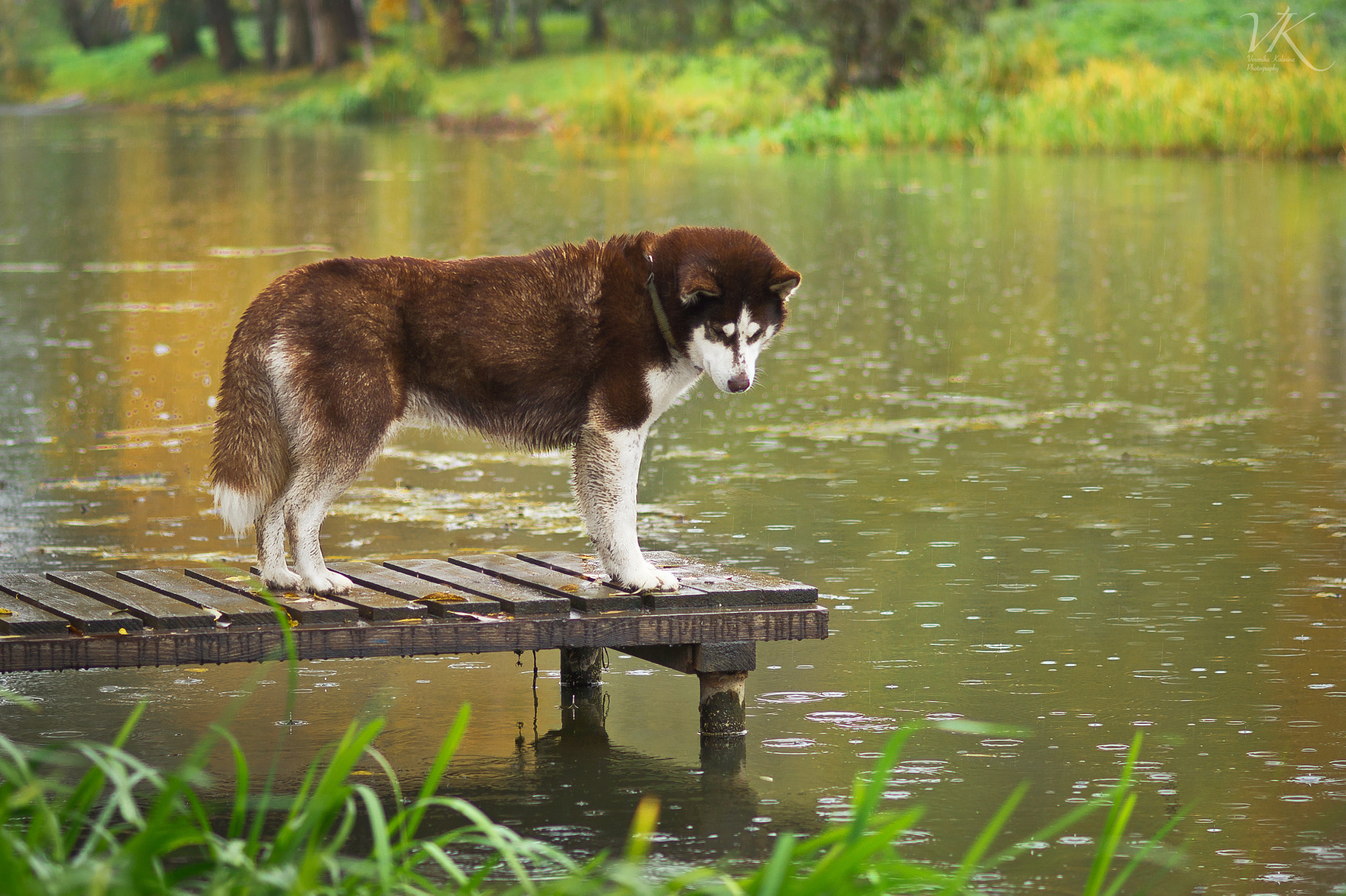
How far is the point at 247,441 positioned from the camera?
6.97 metres

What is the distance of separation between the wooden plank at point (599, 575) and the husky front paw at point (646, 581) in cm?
2

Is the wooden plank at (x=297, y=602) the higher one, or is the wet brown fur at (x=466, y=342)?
the wet brown fur at (x=466, y=342)

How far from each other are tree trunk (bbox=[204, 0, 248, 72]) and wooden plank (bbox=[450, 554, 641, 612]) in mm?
73689

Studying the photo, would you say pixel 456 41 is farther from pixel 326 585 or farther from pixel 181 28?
pixel 326 585

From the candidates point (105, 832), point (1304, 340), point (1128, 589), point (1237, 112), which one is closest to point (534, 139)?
point (1237, 112)

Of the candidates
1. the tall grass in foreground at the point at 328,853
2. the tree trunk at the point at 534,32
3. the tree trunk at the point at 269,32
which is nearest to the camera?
the tall grass in foreground at the point at 328,853

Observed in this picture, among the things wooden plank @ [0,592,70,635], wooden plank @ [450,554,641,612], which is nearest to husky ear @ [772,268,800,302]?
wooden plank @ [450,554,641,612]

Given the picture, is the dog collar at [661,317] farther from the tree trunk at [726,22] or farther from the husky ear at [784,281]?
the tree trunk at [726,22]

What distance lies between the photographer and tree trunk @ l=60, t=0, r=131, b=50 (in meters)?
90.2

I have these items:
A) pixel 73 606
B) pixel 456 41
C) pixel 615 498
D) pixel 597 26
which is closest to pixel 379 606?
pixel 615 498

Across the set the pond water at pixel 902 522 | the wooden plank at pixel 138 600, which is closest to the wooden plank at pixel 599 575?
the pond water at pixel 902 522

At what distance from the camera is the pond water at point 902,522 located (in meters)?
6.65

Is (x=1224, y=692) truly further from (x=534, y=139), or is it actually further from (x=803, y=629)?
(x=534, y=139)

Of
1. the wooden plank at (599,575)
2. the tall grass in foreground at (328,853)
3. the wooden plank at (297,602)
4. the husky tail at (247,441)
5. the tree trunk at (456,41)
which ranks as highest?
the tree trunk at (456,41)
